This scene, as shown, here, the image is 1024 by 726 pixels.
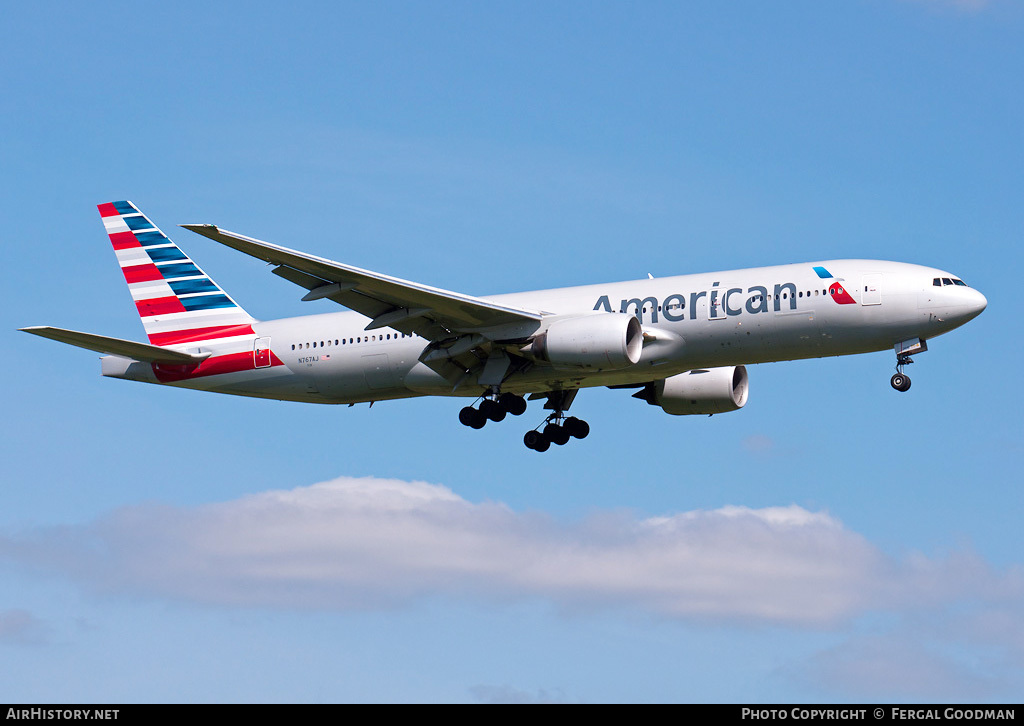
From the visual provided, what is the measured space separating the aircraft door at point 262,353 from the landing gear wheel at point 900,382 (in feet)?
61.9

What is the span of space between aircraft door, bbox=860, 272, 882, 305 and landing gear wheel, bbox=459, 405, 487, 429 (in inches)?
456

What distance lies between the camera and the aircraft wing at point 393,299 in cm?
3541

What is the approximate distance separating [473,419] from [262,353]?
24.0 ft

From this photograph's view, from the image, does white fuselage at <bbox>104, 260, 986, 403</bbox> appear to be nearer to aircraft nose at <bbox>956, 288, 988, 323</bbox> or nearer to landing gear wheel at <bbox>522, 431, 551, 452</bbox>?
aircraft nose at <bbox>956, 288, 988, 323</bbox>

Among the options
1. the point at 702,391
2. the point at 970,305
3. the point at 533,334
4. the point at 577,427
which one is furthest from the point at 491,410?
the point at 970,305

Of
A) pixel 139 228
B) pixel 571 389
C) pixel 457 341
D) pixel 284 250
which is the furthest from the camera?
pixel 139 228

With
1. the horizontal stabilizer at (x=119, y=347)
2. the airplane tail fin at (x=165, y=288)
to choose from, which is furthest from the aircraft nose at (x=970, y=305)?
the horizontal stabilizer at (x=119, y=347)

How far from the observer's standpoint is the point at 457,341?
38.7 meters

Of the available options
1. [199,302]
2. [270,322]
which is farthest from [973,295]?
[199,302]

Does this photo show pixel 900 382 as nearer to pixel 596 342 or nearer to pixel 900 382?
pixel 900 382

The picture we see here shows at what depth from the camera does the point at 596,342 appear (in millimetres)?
36156

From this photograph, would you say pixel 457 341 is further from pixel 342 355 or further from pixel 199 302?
pixel 199 302

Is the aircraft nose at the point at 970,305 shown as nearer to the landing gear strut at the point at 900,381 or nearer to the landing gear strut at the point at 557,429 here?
the landing gear strut at the point at 900,381
